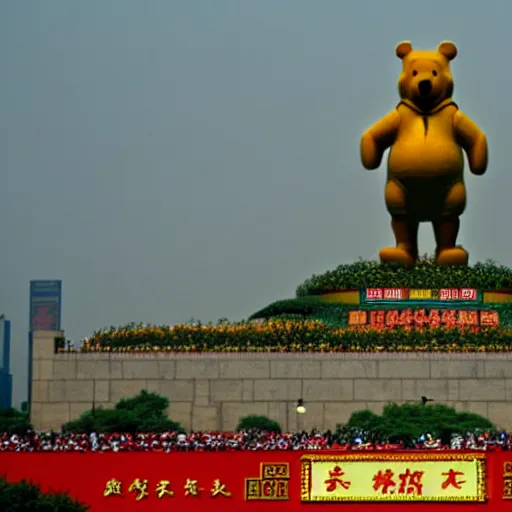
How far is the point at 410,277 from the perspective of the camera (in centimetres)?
5819

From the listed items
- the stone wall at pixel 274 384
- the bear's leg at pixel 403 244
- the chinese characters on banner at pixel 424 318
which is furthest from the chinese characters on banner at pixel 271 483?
the bear's leg at pixel 403 244

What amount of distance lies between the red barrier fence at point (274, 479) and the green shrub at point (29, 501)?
4.82 m

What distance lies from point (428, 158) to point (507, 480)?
64.1ft

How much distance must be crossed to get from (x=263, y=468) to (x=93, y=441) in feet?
16.1

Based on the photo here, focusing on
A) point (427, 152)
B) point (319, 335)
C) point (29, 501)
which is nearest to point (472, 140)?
point (427, 152)

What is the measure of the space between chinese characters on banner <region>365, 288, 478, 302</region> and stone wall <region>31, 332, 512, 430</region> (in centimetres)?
460

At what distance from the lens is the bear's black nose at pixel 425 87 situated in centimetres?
5900

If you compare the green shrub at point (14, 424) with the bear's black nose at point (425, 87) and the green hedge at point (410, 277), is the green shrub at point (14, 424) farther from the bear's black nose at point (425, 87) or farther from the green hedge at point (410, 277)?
the bear's black nose at point (425, 87)

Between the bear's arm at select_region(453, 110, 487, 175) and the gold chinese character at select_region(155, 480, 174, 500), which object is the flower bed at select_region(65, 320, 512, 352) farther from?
the gold chinese character at select_region(155, 480, 174, 500)

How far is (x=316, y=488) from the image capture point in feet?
137

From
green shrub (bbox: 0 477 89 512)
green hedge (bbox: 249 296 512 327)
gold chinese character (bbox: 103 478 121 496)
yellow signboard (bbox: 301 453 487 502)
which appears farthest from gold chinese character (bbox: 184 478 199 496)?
green hedge (bbox: 249 296 512 327)

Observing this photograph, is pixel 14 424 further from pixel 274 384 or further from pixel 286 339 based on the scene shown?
pixel 286 339

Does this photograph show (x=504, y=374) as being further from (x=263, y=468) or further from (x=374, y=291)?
(x=263, y=468)

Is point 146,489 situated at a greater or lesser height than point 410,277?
lesser
